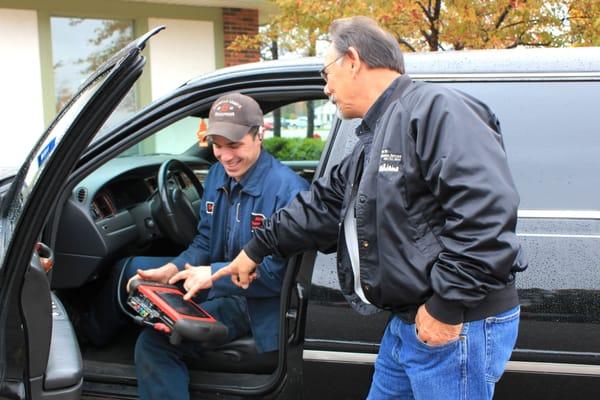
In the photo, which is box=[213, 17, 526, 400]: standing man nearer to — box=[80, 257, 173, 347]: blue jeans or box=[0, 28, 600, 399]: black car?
box=[0, 28, 600, 399]: black car

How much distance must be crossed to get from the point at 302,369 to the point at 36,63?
23.8 ft

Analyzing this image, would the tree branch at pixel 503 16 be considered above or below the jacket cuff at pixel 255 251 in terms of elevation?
above

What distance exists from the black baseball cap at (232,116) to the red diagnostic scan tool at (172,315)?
690 mm

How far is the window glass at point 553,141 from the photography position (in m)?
2.01

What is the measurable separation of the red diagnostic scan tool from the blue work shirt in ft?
0.44

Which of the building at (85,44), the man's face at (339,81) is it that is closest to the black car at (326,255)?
the man's face at (339,81)

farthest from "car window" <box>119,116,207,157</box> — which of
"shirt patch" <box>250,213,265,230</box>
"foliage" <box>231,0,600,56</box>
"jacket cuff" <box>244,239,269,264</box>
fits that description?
"foliage" <box>231,0,600,56</box>

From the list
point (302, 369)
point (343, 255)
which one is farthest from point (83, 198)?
point (343, 255)

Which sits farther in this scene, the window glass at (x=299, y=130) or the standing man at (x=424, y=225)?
the window glass at (x=299, y=130)

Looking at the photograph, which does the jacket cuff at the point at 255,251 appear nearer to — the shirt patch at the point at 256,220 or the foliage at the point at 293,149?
the shirt patch at the point at 256,220

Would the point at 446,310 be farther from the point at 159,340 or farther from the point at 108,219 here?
the point at 108,219

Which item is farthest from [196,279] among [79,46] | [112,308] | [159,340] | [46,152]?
[79,46]

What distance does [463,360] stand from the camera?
1549 mm

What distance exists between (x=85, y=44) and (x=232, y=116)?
681 centimetres
